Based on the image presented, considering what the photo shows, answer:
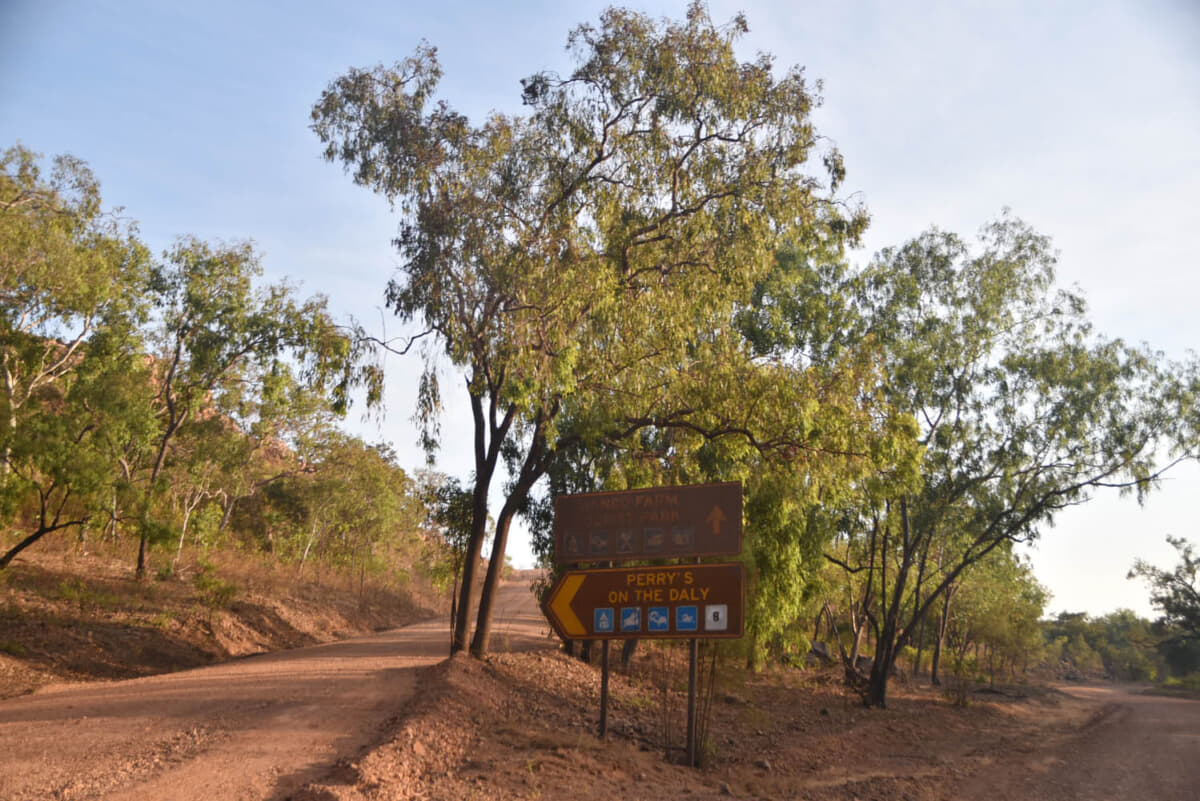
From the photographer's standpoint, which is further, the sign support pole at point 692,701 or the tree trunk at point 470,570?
the tree trunk at point 470,570

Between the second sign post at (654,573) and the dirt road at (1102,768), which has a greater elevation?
the second sign post at (654,573)

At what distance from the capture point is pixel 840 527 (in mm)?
22719

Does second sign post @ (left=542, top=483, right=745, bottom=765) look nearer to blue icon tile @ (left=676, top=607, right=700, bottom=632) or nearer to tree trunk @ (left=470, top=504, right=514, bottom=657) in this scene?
blue icon tile @ (left=676, top=607, right=700, bottom=632)

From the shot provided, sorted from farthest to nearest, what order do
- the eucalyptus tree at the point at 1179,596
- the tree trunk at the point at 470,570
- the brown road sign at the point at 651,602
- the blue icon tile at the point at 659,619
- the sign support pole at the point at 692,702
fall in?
1. the eucalyptus tree at the point at 1179,596
2. the tree trunk at the point at 470,570
3. the blue icon tile at the point at 659,619
4. the sign support pole at the point at 692,702
5. the brown road sign at the point at 651,602

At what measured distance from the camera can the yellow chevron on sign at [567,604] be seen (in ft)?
39.7

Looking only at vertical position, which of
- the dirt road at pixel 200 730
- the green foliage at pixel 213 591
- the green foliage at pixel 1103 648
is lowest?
the green foliage at pixel 1103 648

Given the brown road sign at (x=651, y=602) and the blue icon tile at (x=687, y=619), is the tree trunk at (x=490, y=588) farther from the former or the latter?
the blue icon tile at (x=687, y=619)

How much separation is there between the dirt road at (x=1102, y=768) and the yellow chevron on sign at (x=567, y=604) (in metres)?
6.41

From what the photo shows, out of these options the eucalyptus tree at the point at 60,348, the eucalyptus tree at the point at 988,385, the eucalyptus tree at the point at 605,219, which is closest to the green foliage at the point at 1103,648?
the eucalyptus tree at the point at 988,385

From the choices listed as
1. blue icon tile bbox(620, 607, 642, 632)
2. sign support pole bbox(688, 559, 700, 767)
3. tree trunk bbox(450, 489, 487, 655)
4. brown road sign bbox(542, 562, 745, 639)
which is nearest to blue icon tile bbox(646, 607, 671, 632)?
brown road sign bbox(542, 562, 745, 639)

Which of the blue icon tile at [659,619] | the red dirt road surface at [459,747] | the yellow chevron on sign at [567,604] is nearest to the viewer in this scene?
the red dirt road surface at [459,747]

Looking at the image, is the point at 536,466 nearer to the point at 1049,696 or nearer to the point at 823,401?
the point at 823,401

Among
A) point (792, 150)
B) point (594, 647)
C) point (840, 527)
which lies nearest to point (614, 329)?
point (792, 150)

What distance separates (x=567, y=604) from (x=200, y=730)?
5.07 m
